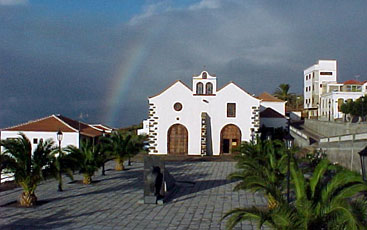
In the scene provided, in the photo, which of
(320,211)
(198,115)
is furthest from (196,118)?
(320,211)

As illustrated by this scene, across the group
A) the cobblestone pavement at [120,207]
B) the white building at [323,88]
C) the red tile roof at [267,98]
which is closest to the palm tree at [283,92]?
the white building at [323,88]

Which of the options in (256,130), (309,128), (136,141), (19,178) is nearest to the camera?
(19,178)

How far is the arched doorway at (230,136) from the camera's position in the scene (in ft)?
113

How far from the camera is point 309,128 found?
45312 mm

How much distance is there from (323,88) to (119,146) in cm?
4998

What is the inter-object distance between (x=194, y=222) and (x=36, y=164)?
5.33 m

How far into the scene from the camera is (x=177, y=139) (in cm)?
3459

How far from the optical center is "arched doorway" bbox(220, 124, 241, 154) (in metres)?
34.5

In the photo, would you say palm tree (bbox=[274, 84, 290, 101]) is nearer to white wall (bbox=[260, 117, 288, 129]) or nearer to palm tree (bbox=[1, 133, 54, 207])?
white wall (bbox=[260, 117, 288, 129])

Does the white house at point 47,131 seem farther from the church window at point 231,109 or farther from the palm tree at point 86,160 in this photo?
the palm tree at point 86,160

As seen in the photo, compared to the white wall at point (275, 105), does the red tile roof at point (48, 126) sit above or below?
below

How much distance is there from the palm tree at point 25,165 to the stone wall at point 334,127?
20.3 meters

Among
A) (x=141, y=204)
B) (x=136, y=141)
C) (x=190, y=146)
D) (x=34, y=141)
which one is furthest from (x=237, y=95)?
(x=141, y=204)

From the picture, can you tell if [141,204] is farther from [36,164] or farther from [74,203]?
[36,164]
